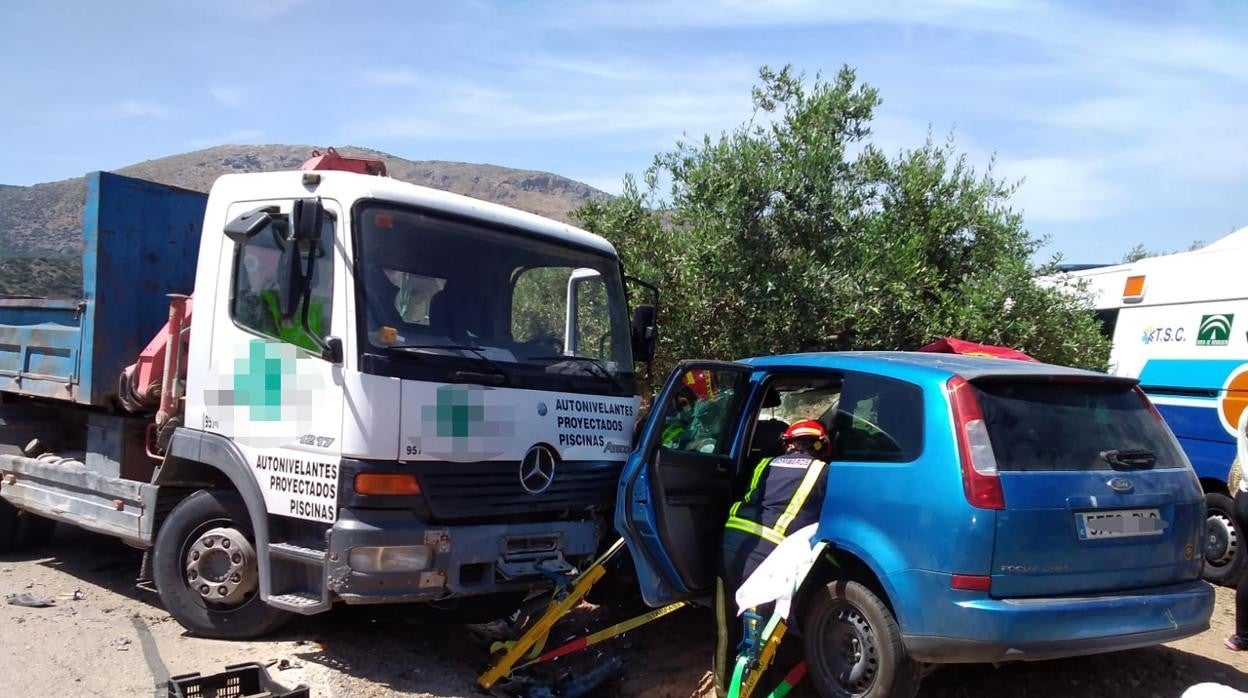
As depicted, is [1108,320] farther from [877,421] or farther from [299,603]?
[299,603]

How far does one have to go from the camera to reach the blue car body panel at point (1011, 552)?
12.2 ft

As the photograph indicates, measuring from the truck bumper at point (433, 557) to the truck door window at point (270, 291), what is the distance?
98 centimetres

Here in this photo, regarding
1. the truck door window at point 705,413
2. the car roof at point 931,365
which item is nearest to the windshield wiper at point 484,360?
the truck door window at point 705,413

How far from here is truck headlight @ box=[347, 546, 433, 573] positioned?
4.48m

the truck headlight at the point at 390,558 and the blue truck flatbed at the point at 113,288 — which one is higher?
the blue truck flatbed at the point at 113,288

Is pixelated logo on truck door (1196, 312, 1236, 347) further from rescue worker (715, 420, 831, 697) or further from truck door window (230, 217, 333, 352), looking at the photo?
truck door window (230, 217, 333, 352)

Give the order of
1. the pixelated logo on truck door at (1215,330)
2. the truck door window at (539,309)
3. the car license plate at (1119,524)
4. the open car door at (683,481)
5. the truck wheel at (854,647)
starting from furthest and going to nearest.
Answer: the pixelated logo on truck door at (1215,330), the truck door window at (539,309), the open car door at (683,481), the truck wheel at (854,647), the car license plate at (1119,524)

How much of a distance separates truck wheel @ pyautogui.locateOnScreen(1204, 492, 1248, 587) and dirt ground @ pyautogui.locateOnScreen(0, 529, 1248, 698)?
2.92 feet

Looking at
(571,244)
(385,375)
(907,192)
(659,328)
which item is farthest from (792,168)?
(385,375)

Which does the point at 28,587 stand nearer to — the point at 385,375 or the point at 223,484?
the point at 223,484

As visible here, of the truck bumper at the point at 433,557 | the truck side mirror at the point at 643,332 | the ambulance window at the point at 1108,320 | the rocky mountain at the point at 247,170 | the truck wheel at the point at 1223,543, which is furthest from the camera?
the rocky mountain at the point at 247,170

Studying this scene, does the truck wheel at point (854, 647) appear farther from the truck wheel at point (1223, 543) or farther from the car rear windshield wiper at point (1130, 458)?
the truck wheel at point (1223, 543)

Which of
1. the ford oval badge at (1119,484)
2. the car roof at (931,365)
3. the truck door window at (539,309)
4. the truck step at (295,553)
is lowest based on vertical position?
the truck step at (295,553)

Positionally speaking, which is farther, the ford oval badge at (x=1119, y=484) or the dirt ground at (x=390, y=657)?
the dirt ground at (x=390, y=657)
